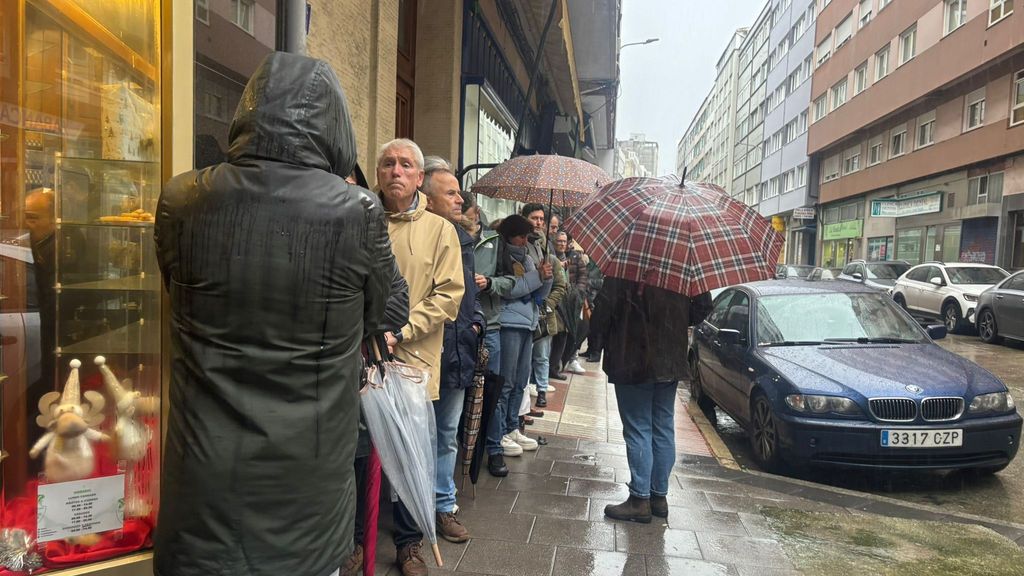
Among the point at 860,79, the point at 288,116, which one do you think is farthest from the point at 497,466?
the point at 860,79

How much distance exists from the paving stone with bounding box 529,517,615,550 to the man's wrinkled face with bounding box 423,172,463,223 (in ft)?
5.89

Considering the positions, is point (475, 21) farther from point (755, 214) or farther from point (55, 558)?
point (55, 558)

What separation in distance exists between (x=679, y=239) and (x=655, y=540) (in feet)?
Answer: 5.49

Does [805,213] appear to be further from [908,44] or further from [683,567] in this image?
[683,567]

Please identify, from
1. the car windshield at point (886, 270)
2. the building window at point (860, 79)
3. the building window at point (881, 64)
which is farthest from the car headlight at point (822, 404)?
the building window at point (860, 79)

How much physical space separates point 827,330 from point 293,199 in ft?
19.0

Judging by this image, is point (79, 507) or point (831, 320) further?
point (831, 320)

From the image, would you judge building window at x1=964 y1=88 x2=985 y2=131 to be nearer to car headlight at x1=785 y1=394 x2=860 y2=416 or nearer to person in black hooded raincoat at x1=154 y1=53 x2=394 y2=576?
car headlight at x1=785 y1=394 x2=860 y2=416

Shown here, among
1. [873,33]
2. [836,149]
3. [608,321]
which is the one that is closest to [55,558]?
[608,321]

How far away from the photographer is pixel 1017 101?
2228 cm

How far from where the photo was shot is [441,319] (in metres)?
3.06

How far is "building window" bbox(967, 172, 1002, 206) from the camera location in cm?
2354

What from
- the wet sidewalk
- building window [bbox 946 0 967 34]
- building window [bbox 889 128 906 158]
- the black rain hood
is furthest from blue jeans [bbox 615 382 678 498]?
building window [bbox 889 128 906 158]

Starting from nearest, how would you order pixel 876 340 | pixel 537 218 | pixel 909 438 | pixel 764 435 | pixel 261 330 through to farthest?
pixel 261 330
pixel 909 438
pixel 764 435
pixel 537 218
pixel 876 340
